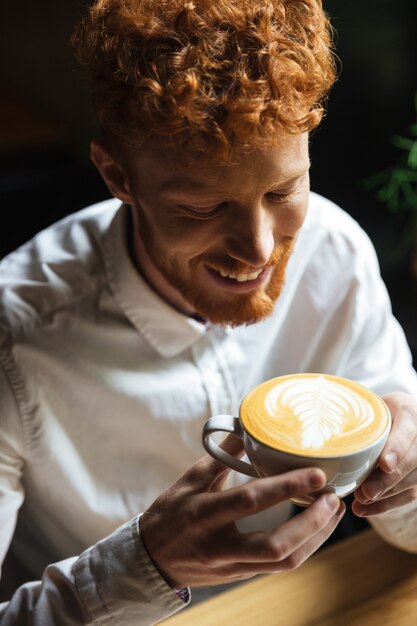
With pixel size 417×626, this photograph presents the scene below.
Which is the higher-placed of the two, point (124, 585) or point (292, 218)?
point (292, 218)

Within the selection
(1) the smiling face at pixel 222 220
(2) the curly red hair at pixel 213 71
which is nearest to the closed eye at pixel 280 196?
(1) the smiling face at pixel 222 220

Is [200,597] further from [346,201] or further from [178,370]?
[346,201]

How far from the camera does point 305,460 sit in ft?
3.04

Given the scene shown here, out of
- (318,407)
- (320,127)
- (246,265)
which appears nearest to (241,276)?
(246,265)

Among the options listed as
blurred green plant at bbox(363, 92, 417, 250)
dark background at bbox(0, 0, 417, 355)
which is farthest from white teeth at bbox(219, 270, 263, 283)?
blurred green plant at bbox(363, 92, 417, 250)

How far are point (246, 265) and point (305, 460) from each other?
38cm

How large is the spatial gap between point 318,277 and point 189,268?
1.45 feet

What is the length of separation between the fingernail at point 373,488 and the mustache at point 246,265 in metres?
0.36

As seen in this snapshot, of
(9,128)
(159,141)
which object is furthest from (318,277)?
(9,128)

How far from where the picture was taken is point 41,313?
144 centimetres

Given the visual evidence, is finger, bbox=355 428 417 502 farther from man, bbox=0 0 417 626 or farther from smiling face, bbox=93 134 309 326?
smiling face, bbox=93 134 309 326

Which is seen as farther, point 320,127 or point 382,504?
point 320,127

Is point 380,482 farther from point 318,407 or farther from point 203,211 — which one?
point 203,211

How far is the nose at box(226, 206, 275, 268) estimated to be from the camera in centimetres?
116
